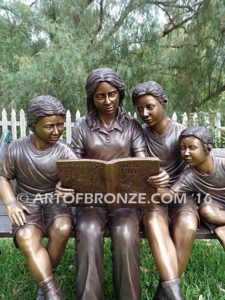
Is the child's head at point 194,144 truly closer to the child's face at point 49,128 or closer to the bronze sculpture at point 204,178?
the bronze sculpture at point 204,178

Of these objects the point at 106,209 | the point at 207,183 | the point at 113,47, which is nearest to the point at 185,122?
the point at 113,47

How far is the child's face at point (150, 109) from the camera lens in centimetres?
223

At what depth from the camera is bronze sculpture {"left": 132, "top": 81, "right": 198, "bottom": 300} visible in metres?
2.00

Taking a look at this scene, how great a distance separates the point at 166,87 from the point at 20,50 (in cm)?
258

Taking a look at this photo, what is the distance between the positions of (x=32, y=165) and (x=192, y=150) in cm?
87

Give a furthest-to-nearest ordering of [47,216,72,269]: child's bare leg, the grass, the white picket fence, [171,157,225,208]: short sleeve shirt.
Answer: the white picket fence < the grass < [171,157,225,208]: short sleeve shirt < [47,216,72,269]: child's bare leg

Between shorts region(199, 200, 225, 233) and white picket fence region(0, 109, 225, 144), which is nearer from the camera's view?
shorts region(199, 200, 225, 233)

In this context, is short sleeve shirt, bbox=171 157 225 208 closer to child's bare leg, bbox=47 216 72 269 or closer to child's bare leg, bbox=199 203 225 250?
child's bare leg, bbox=199 203 225 250

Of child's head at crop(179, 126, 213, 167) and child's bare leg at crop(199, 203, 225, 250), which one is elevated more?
child's head at crop(179, 126, 213, 167)

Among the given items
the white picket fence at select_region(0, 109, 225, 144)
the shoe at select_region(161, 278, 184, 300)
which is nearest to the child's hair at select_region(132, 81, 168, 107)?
the shoe at select_region(161, 278, 184, 300)

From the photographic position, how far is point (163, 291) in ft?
6.63

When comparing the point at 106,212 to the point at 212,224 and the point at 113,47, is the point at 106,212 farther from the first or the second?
the point at 113,47
